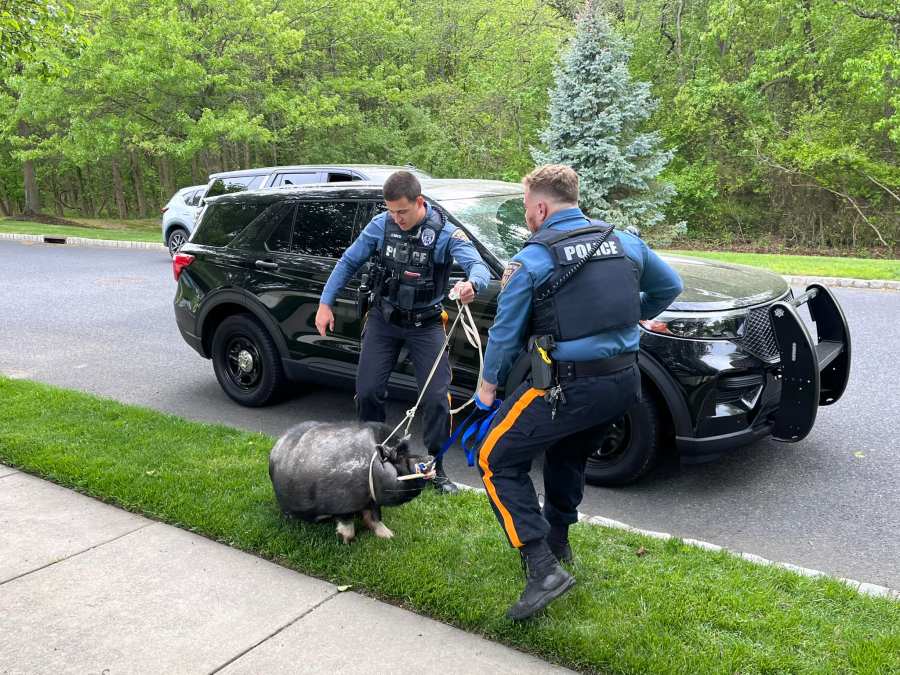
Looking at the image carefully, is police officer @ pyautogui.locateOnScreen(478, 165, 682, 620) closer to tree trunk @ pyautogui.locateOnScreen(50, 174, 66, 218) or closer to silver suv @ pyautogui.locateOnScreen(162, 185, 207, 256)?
silver suv @ pyautogui.locateOnScreen(162, 185, 207, 256)

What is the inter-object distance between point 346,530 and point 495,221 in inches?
97.7

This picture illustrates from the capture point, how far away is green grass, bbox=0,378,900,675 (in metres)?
2.78

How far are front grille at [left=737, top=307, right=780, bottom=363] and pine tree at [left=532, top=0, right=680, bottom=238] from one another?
13.6 metres

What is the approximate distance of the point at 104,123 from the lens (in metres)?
21.7

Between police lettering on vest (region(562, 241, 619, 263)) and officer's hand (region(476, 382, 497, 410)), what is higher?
police lettering on vest (region(562, 241, 619, 263))

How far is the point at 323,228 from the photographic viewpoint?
18.5ft

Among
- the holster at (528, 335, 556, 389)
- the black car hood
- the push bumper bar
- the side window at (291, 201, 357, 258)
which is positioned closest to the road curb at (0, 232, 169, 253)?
the side window at (291, 201, 357, 258)

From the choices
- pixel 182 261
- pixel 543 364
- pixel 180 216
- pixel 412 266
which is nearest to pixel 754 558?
pixel 543 364

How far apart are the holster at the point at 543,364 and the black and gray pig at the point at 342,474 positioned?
0.95 metres

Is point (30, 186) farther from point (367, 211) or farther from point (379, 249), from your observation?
point (379, 249)

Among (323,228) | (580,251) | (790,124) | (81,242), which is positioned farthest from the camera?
(790,124)

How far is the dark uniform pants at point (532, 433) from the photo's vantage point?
291 cm

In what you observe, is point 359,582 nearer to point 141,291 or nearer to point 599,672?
point 599,672

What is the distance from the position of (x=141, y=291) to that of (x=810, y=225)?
17.4 meters
